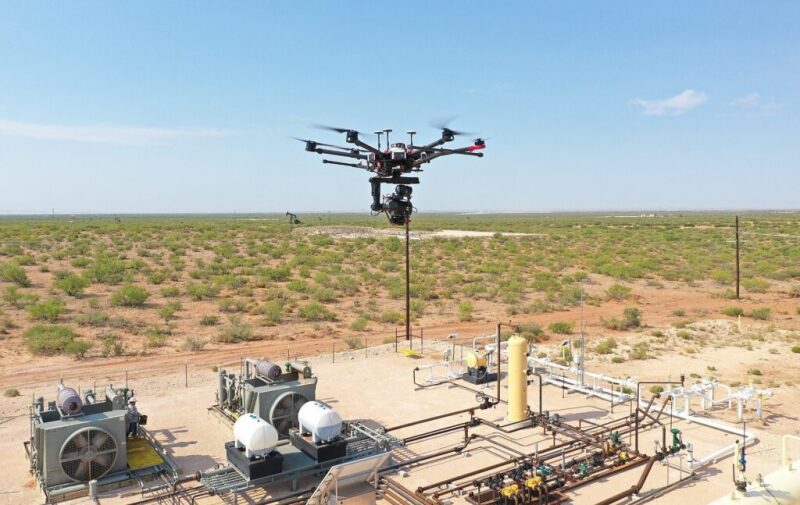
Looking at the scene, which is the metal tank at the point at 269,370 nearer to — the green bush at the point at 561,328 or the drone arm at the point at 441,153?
the drone arm at the point at 441,153

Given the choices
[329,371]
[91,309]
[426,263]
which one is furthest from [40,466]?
[426,263]

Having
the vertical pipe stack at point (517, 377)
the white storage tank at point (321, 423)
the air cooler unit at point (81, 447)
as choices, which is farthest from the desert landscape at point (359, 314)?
the vertical pipe stack at point (517, 377)

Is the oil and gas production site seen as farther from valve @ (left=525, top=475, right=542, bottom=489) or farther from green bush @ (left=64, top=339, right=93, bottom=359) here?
green bush @ (left=64, top=339, right=93, bottom=359)

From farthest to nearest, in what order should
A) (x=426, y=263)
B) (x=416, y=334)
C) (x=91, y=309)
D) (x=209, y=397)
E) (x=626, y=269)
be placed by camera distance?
(x=426, y=263) < (x=626, y=269) < (x=91, y=309) < (x=416, y=334) < (x=209, y=397)

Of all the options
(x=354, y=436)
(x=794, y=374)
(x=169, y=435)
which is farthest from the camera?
(x=794, y=374)

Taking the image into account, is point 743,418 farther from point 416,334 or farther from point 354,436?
point 416,334

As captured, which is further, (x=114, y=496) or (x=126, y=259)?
(x=126, y=259)
